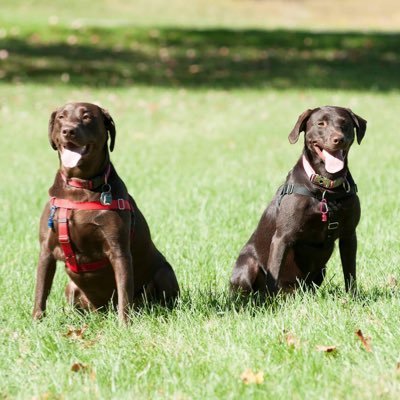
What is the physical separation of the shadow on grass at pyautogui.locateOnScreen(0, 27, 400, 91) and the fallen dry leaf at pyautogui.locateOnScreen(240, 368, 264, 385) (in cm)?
1458

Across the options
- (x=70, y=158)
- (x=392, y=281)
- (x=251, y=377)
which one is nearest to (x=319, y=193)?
(x=392, y=281)

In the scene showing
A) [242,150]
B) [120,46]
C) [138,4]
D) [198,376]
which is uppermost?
[138,4]

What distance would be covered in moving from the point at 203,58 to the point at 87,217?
1727 centimetres

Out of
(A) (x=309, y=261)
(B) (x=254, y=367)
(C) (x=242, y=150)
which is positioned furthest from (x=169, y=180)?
(B) (x=254, y=367)

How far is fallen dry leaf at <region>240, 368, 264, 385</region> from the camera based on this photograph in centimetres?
382

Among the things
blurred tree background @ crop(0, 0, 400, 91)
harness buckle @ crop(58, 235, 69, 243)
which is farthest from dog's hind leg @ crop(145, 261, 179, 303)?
blurred tree background @ crop(0, 0, 400, 91)

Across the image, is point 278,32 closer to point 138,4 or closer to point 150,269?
point 138,4

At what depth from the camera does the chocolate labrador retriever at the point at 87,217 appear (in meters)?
4.86

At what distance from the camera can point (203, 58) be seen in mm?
21719

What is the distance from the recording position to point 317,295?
504 centimetres

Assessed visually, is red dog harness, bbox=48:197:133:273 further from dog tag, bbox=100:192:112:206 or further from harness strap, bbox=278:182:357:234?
harness strap, bbox=278:182:357:234

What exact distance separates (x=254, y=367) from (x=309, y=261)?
59.0 inches

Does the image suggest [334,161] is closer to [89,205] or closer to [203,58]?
[89,205]

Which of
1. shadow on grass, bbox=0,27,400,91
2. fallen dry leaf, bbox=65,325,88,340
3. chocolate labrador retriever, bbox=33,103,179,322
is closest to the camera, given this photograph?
fallen dry leaf, bbox=65,325,88,340
